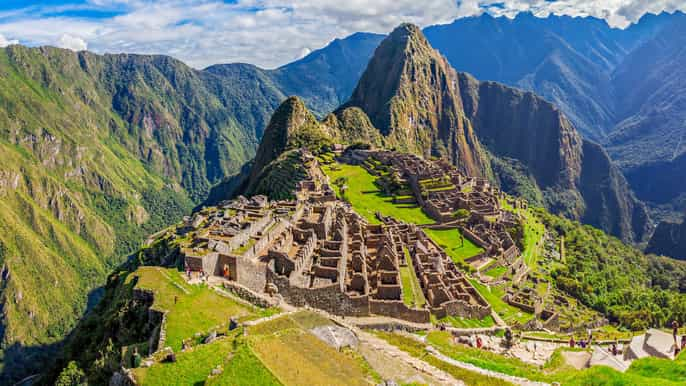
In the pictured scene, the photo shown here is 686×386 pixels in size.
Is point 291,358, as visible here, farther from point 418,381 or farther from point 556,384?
point 556,384

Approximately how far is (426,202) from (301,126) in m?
94.7

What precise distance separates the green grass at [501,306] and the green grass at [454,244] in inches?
326

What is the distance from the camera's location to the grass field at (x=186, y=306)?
86.7 feet

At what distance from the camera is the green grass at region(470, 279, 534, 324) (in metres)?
53.6

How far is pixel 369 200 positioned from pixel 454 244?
78.7 ft

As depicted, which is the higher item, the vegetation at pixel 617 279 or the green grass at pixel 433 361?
the green grass at pixel 433 361

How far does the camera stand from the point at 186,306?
28.7 metres

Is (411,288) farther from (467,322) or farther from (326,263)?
(326,263)

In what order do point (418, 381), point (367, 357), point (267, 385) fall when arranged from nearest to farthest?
point (267, 385)
point (418, 381)
point (367, 357)

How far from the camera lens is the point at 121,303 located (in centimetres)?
3394

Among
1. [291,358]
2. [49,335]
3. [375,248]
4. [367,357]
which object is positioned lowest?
[49,335]

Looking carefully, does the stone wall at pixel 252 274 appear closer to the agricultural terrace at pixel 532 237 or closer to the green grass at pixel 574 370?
the green grass at pixel 574 370

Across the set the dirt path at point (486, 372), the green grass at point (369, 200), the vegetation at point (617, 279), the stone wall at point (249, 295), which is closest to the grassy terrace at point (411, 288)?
the dirt path at point (486, 372)

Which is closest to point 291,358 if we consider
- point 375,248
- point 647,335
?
point 647,335
